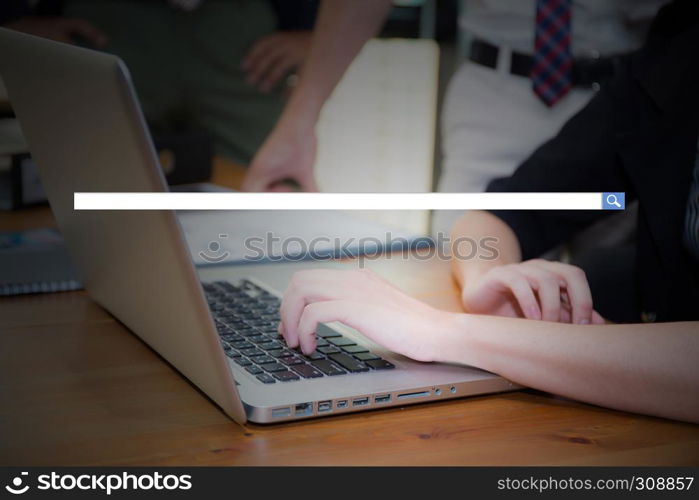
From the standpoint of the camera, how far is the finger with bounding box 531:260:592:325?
2.22 feet

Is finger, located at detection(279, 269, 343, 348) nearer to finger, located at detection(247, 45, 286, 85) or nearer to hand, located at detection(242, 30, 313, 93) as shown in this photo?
hand, located at detection(242, 30, 313, 93)

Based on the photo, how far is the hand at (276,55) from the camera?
1.64m

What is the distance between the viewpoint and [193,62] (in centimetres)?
Result: 261

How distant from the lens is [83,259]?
0.77 m

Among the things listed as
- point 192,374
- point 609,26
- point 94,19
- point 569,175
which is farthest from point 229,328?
point 94,19

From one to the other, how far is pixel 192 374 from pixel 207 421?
48 mm

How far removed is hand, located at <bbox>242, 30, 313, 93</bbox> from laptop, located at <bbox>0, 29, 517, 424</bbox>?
819 mm

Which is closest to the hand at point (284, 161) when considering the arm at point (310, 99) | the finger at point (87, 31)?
the arm at point (310, 99)

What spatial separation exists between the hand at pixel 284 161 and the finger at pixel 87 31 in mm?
1174

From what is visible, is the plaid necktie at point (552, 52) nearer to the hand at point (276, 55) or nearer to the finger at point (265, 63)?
the hand at point (276, 55)

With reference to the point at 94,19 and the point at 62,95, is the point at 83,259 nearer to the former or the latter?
the point at 62,95

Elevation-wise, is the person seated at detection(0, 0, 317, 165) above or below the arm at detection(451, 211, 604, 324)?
above
